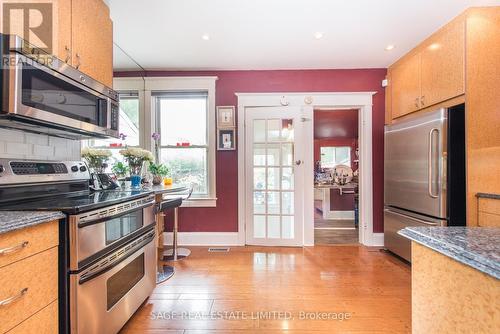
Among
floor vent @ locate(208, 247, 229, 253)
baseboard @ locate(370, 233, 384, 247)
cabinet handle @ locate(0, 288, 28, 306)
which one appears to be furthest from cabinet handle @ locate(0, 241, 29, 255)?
baseboard @ locate(370, 233, 384, 247)

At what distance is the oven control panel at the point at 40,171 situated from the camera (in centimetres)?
138

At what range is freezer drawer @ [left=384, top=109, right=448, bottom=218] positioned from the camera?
2.27 meters

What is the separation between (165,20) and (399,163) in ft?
9.46

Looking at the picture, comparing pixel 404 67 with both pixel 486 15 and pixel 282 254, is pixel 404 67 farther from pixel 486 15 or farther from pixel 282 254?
pixel 282 254

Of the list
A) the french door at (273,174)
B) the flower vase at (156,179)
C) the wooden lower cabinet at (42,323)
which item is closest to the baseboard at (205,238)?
the french door at (273,174)

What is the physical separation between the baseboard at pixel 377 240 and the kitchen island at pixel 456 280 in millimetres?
2825

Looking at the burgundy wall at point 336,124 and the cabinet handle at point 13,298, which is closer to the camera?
the cabinet handle at point 13,298

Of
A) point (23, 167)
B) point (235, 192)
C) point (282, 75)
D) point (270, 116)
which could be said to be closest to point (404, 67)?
point (282, 75)

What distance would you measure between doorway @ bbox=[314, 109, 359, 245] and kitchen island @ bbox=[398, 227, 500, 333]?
3.96 metres

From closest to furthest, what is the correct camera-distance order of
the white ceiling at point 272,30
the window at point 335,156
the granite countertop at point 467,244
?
the granite countertop at point 467,244
the white ceiling at point 272,30
the window at point 335,156

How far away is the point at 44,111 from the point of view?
4.26 ft

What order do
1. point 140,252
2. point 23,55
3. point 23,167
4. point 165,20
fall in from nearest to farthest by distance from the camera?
point 23,55
point 23,167
point 140,252
point 165,20

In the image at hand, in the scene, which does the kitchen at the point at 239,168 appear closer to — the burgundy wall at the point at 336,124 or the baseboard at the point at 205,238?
the baseboard at the point at 205,238

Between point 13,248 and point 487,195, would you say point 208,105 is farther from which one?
point 487,195
